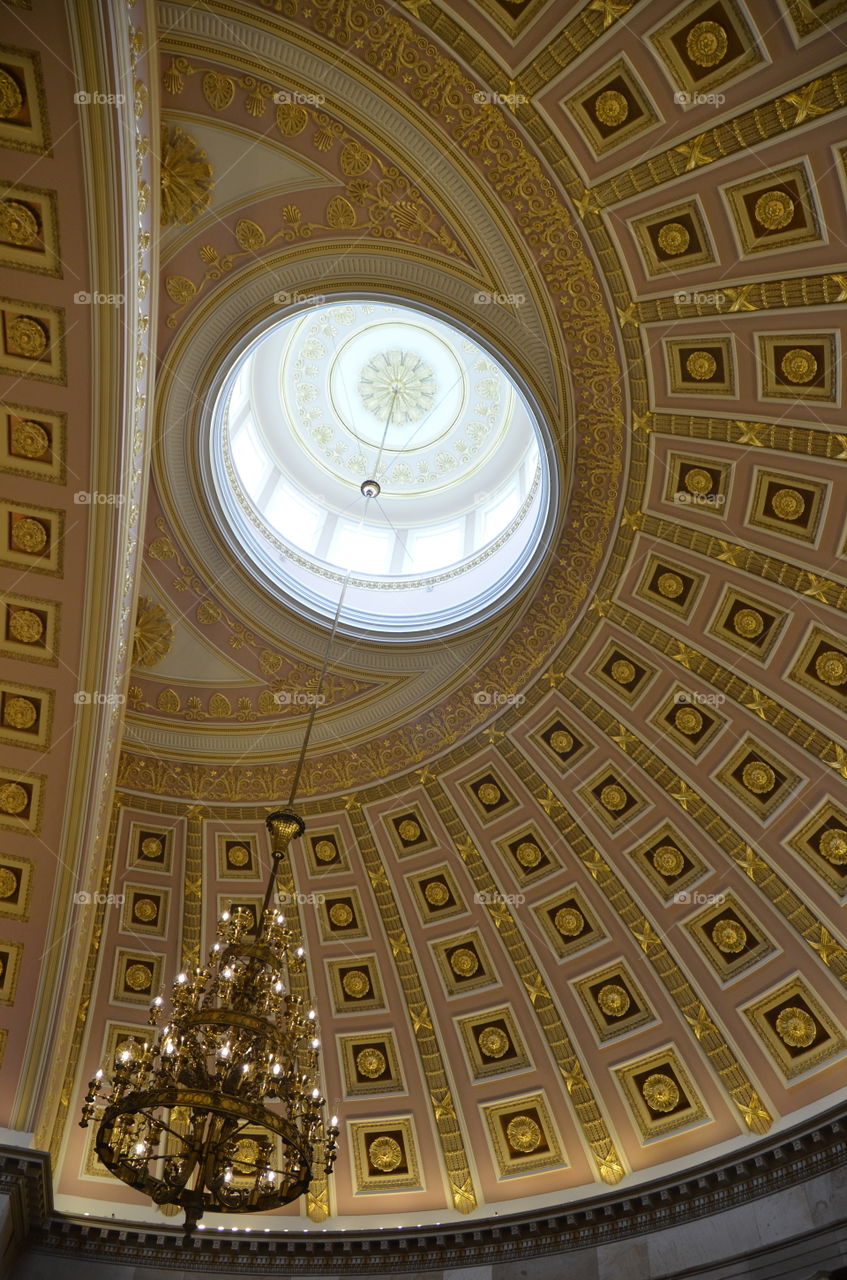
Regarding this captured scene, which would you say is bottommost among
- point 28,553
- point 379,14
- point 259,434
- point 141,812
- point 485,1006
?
point 485,1006

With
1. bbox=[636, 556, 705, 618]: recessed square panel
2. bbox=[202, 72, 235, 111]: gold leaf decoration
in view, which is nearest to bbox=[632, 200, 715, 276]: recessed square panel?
bbox=[636, 556, 705, 618]: recessed square panel

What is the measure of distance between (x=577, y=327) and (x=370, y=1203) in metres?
A: 12.8

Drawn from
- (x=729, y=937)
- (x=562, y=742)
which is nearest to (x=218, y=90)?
(x=562, y=742)

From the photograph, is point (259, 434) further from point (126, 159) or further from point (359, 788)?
point (126, 159)

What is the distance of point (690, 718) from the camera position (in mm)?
14000

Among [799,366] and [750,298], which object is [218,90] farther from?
[799,366]

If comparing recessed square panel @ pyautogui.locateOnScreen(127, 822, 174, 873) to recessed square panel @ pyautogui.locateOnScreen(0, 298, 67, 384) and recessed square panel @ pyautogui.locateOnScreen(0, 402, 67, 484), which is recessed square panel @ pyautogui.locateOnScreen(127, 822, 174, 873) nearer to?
recessed square panel @ pyautogui.locateOnScreen(0, 402, 67, 484)

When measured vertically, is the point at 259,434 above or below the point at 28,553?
above

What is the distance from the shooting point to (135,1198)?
14.5m

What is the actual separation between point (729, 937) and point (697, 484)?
21.1 ft

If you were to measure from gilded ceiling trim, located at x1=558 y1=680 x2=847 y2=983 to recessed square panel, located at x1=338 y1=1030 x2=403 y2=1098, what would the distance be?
240 inches

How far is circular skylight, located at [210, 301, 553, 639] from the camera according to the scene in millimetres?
15203

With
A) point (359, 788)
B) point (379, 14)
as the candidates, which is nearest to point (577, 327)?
point (379, 14)

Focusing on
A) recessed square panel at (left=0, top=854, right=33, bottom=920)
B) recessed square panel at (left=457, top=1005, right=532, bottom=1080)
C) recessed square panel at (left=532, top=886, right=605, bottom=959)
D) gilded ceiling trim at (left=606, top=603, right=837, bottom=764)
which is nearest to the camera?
recessed square panel at (left=0, top=854, right=33, bottom=920)
